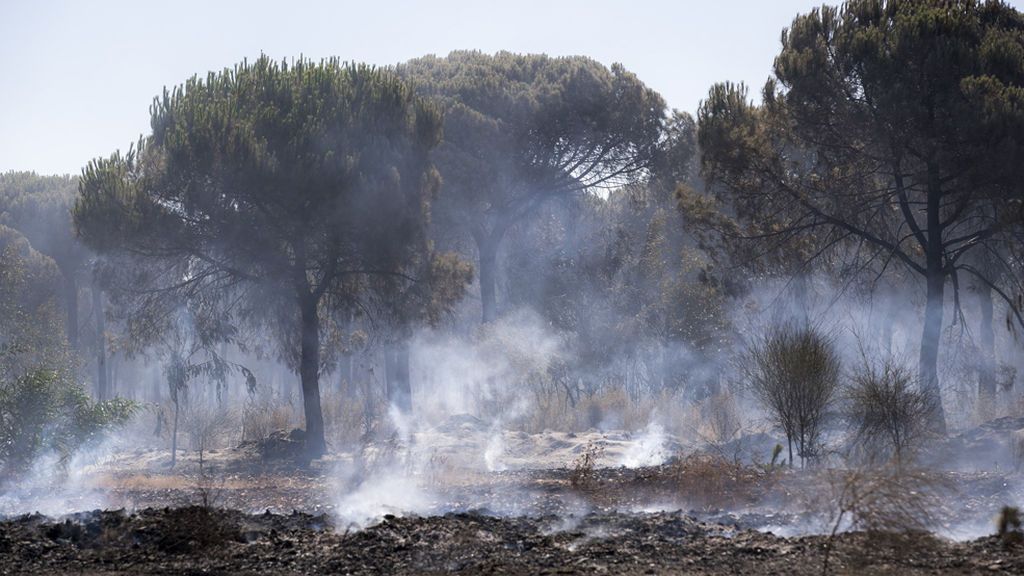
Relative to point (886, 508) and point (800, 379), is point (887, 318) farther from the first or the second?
point (886, 508)

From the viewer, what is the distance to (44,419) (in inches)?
704

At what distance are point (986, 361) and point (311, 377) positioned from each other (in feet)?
53.8

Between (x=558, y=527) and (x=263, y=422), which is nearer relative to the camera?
(x=558, y=527)

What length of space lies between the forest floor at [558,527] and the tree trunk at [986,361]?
9265mm

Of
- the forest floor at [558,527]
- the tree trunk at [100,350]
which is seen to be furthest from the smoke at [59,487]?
the tree trunk at [100,350]

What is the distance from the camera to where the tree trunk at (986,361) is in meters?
22.5

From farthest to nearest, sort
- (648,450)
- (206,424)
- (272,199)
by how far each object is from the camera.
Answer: (206,424) < (272,199) < (648,450)

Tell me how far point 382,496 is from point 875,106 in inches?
442

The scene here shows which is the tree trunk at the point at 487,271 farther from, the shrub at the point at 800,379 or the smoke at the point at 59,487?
the shrub at the point at 800,379

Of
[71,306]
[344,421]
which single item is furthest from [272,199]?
[71,306]

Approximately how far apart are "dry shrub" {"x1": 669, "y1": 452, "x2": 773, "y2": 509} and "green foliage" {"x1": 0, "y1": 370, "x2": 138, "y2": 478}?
32.9 ft

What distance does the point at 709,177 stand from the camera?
2125 cm

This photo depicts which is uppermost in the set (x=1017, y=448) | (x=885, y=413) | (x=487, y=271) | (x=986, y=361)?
(x=487, y=271)

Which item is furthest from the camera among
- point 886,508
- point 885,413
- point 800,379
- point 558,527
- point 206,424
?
point 206,424
